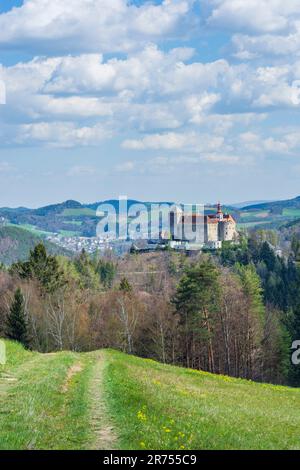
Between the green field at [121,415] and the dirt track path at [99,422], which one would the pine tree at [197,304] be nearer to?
the green field at [121,415]

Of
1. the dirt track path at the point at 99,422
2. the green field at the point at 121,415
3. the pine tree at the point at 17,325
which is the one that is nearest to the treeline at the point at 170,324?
the pine tree at the point at 17,325

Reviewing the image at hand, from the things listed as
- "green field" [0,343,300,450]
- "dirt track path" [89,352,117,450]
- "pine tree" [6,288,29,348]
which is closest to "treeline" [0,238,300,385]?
"pine tree" [6,288,29,348]

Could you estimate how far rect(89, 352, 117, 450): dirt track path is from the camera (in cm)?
1456

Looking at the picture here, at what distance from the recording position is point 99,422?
17047mm

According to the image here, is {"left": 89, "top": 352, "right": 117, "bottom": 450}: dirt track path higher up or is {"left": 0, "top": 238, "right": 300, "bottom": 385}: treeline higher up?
{"left": 89, "top": 352, "right": 117, "bottom": 450}: dirt track path

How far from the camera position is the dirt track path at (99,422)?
573 inches

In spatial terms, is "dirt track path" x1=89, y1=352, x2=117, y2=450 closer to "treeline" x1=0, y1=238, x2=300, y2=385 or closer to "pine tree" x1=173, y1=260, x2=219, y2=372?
"pine tree" x1=173, y1=260, x2=219, y2=372

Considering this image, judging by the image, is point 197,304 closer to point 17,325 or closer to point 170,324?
point 170,324

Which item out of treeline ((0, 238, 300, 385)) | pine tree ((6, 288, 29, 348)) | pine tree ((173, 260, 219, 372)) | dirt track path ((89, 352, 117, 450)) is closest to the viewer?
dirt track path ((89, 352, 117, 450))
